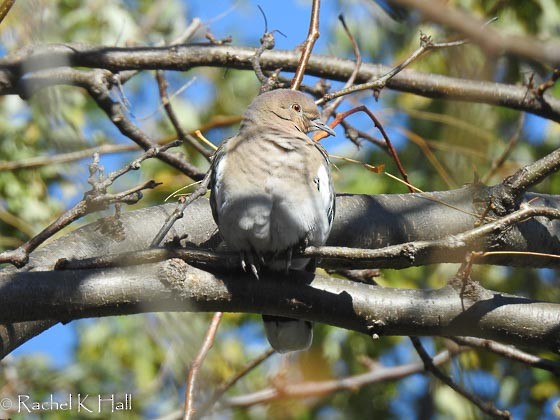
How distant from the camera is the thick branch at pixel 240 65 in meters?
3.45

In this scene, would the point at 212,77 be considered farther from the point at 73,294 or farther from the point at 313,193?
the point at 73,294

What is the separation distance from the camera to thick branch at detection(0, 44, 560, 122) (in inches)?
136

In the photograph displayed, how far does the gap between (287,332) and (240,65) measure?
4.56 ft

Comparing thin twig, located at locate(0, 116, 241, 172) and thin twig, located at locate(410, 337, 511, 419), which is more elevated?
thin twig, located at locate(0, 116, 241, 172)

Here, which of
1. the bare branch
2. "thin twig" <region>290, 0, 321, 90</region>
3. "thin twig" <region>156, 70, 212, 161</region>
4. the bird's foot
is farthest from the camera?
"thin twig" <region>156, 70, 212, 161</region>

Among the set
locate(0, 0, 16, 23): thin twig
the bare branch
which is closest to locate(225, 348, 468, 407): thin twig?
locate(0, 0, 16, 23): thin twig

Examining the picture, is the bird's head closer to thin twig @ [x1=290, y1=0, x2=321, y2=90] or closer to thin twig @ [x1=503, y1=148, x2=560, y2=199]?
thin twig @ [x1=290, y1=0, x2=321, y2=90]

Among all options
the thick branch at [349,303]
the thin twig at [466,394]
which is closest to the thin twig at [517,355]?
the thin twig at [466,394]

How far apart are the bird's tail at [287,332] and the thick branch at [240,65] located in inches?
49.1

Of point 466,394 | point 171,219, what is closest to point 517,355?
point 466,394

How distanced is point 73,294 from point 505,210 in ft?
A: 4.94

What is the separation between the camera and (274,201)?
283cm

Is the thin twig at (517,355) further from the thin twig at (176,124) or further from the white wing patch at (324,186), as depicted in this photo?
the thin twig at (176,124)

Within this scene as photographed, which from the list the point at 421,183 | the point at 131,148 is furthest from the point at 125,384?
the point at 421,183
